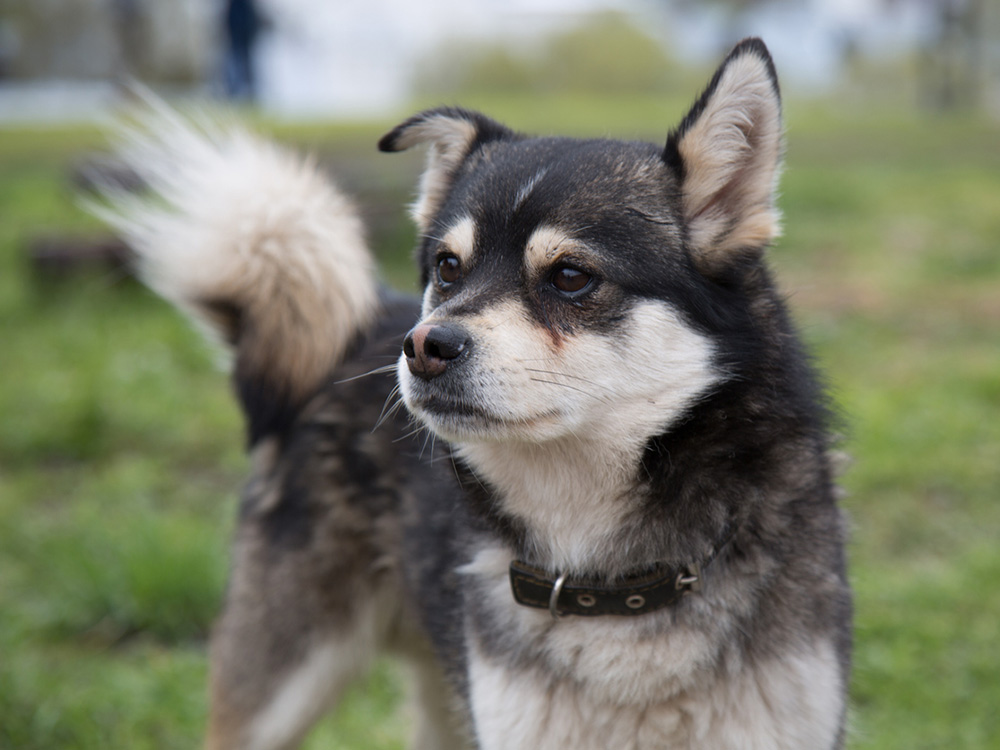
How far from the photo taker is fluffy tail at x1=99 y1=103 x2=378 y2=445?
2.88 meters

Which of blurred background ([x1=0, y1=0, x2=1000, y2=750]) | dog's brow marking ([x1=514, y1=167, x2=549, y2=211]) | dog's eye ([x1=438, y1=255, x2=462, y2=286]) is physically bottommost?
blurred background ([x1=0, y1=0, x2=1000, y2=750])

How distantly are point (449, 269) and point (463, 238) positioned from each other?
111 millimetres

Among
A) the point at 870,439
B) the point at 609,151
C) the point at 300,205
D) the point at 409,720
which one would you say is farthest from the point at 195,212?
the point at 870,439

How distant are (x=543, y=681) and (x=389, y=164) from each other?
825cm

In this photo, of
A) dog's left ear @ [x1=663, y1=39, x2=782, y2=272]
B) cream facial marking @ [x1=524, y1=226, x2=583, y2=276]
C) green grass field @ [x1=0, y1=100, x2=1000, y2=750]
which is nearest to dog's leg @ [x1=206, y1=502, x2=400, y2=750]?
green grass field @ [x1=0, y1=100, x2=1000, y2=750]

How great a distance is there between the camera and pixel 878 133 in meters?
15.5

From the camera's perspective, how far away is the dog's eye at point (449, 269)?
2.30m

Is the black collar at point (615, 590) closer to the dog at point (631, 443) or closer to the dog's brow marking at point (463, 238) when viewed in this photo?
the dog at point (631, 443)

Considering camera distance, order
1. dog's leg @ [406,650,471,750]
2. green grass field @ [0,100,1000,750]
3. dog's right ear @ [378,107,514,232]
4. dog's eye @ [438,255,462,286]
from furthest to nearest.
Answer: green grass field @ [0,100,1000,750]
dog's leg @ [406,650,471,750]
dog's right ear @ [378,107,514,232]
dog's eye @ [438,255,462,286]

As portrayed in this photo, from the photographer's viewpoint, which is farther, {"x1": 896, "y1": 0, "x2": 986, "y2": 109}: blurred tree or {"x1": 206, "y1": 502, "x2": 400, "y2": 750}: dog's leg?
{"x1": 896, "y1": 0, "x2": 986, "y2": 109}: blurred tree

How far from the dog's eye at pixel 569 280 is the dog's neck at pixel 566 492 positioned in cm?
34

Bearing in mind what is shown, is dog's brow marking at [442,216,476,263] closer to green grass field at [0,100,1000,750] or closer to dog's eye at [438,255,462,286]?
dog's eye at [438,255,462,286]

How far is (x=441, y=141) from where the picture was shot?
103 inches

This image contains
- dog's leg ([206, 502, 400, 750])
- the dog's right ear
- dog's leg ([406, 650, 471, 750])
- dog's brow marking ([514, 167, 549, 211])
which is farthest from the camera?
dog's leg ([406, 650, 471, 750])
